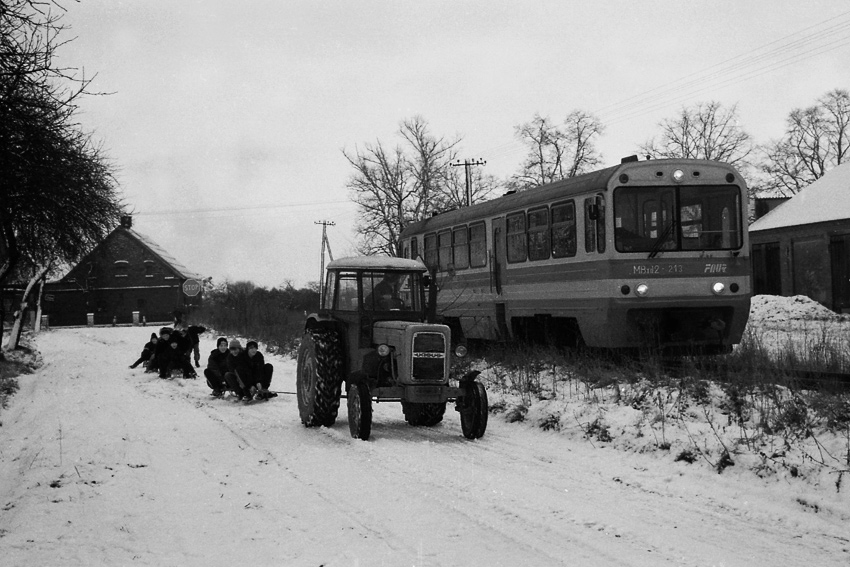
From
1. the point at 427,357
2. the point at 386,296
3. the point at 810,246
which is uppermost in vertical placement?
the point at 810,246

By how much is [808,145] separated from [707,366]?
54.5 m

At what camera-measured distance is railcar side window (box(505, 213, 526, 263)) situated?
16.5 m

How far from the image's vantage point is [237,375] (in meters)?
14.3

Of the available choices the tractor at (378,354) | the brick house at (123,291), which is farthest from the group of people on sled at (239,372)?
the brick house at (123,291)

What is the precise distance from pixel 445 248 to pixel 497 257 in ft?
10.3

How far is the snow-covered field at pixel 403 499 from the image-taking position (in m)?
5.68

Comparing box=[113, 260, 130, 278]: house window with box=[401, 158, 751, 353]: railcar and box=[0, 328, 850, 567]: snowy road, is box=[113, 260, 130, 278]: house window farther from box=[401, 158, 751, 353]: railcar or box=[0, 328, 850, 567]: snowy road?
box=[0, 328, 850, 567]: snowy road

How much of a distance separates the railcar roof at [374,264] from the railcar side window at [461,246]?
7.85 m

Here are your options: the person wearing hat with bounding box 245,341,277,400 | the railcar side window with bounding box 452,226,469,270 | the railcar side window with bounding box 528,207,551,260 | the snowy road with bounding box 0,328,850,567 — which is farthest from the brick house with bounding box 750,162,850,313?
the snowy road with bounding box 0,328,850,567

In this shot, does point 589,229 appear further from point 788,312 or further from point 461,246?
point 788,312

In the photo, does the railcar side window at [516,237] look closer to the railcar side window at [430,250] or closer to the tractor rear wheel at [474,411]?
the railcar side window at [430,250]

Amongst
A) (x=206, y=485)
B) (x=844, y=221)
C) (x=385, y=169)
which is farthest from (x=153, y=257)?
(x=206, y=485)

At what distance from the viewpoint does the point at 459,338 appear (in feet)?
65.7

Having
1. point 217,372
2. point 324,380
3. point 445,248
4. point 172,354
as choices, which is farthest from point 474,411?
point 172,354
